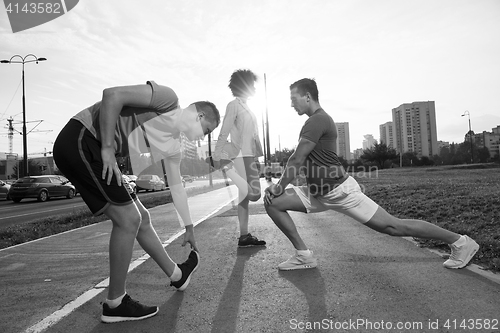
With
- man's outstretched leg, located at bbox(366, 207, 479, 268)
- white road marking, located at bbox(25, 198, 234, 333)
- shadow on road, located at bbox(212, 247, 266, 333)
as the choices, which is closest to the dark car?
white road marking, located at bbox(25, 198, 234, 333)

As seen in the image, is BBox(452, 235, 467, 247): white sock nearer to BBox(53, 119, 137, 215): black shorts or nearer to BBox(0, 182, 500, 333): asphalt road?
BBox(0, 182, 500, 333): asphalt road

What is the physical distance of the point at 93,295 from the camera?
3.07 metres

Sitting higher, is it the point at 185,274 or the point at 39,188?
the point at 39,188

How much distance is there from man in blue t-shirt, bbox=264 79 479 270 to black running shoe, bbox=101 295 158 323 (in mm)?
1440

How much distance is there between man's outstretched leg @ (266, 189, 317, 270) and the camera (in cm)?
360

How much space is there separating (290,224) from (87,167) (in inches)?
76.8

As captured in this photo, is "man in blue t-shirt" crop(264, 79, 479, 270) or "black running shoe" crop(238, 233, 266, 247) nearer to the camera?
"man in blue t-shirt" crop(264, 79, 479, 270)

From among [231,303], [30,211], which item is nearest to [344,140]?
[30,211]

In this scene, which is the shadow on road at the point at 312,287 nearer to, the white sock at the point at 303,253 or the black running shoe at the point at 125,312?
the white sock at the point at 303,253

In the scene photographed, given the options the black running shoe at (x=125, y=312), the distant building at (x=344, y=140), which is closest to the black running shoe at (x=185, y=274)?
the black running shoe at (x=125, y=312)

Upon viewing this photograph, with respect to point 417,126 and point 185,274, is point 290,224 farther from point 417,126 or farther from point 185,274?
point 417,126

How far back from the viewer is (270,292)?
2977mm

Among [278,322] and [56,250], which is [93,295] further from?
[56,250]

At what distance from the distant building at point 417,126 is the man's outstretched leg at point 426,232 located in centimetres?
12087
